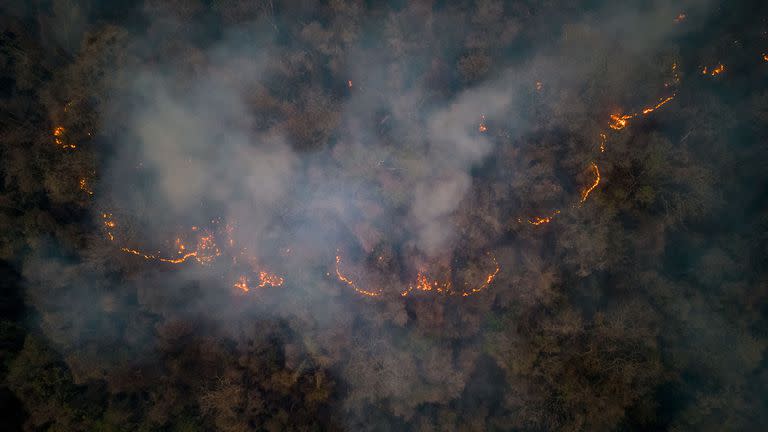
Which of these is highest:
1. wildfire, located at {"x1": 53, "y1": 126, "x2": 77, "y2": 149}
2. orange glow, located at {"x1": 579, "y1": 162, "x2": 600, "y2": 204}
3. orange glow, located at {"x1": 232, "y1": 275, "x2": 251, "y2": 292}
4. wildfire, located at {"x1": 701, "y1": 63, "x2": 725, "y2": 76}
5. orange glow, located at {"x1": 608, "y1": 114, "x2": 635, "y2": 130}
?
wildfire, located at {"x1": 701, "y1": 63, "x2": 725, "y2": 76}

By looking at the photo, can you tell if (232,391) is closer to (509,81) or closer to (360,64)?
(360,64)

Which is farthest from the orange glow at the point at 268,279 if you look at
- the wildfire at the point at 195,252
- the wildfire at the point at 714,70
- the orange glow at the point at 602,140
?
the wildfire at the point at 714,70

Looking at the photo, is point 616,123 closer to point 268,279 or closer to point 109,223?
point 268,279

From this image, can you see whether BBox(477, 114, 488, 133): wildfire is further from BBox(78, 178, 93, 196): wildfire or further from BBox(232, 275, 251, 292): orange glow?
BBox(78, 178, 93, 196): wildfire

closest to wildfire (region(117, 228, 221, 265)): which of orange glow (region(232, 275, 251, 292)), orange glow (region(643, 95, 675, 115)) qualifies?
orange glow (region(232, 275, 251, 292))

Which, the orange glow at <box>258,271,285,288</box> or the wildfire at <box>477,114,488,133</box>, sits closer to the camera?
the wildfire at <box>477,114,488,133</box>

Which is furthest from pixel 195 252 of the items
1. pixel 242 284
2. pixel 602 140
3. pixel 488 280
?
pixel 602 140

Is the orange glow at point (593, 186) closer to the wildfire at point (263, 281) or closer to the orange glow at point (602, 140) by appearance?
the orange glow at point (602, 140)

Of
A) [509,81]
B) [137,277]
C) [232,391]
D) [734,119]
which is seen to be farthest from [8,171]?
[734,119]

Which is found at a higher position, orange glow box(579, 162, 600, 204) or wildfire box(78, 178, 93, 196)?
orange glow box(579, 162, 600, 204)

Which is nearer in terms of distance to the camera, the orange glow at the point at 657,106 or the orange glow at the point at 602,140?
the orange glow at the point at 602,140
